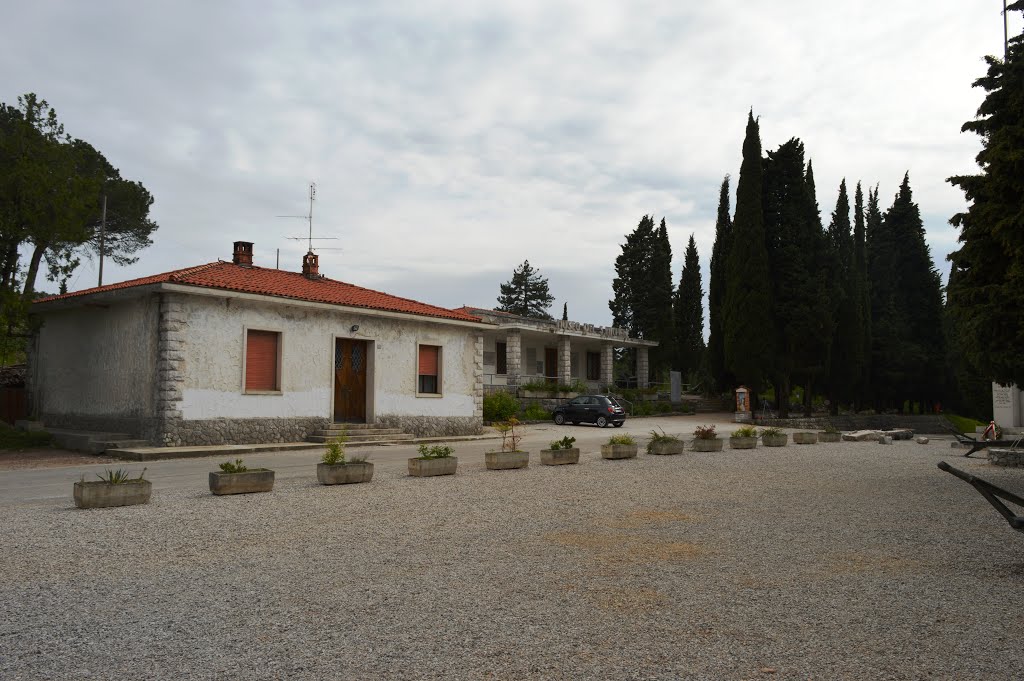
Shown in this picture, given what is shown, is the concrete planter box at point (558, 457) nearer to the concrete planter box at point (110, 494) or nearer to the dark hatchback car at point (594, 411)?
the concrete planter box at point (110, 494)

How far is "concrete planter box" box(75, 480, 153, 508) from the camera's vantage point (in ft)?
27.2

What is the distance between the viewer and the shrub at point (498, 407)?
1059 inches

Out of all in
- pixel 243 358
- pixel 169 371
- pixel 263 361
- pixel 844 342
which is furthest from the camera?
pixel 844 342

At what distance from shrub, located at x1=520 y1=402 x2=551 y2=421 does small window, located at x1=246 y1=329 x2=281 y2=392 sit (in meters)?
13.7

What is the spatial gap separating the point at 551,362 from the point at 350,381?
22.7 m

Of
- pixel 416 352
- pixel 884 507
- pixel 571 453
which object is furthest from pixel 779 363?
pixel 884 507

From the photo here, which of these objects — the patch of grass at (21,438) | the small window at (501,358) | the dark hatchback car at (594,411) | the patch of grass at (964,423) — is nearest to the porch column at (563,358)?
the small window at (501,358)

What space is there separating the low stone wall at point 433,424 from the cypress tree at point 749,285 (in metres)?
15.3

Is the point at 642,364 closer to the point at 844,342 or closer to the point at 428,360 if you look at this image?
the point at 844,342

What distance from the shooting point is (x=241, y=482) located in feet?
30.8

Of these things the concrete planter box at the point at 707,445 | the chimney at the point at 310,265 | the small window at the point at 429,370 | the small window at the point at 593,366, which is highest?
the chimney at the point at 310,265

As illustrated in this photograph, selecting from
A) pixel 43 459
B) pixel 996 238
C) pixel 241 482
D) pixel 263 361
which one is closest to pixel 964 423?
pixel 996 238

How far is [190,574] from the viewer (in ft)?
17.5

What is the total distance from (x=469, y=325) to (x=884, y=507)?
1491cm
